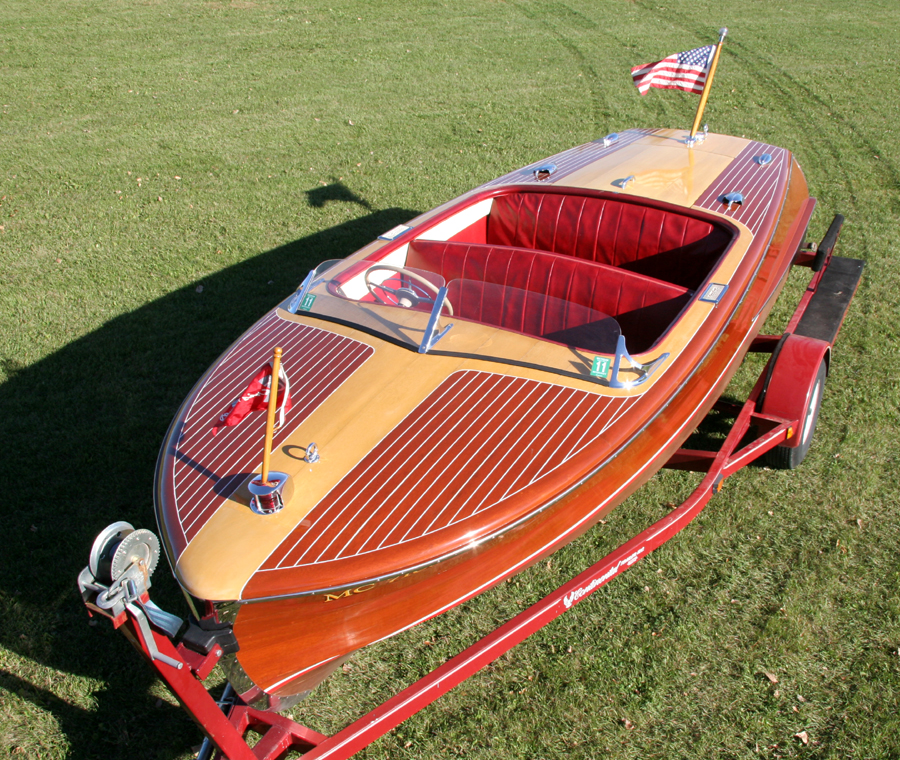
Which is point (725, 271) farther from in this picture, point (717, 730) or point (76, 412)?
point (76, 412)

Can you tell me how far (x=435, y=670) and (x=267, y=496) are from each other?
0.86 m

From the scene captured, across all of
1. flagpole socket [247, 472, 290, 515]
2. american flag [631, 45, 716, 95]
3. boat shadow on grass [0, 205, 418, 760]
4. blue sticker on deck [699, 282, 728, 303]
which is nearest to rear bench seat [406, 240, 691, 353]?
blue sticker on deck [699, 282, 728, 303]

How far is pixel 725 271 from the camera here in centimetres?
358

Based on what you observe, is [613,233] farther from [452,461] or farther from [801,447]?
[452,461]

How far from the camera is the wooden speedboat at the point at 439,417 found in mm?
2443

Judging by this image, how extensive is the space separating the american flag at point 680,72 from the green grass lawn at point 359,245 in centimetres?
186

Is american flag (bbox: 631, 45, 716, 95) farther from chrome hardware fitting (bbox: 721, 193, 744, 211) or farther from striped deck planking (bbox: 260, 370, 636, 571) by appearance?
striped deck planking (bbox: 260, 370, 636, 571)

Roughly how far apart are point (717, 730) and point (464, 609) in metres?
1.19

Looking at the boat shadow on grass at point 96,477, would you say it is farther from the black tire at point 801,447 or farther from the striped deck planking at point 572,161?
the black tire at point 801,447

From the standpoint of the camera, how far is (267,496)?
2500 mm

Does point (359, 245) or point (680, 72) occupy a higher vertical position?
point (680, 72)

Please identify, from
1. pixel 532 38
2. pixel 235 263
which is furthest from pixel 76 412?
pixel 532 38

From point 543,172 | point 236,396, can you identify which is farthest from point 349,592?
point 543,172

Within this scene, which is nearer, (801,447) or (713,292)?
(713,292)
